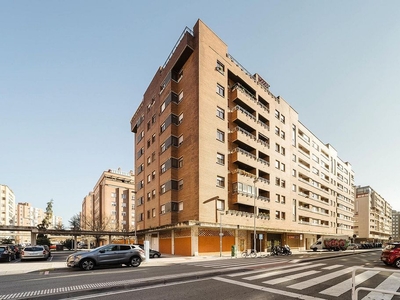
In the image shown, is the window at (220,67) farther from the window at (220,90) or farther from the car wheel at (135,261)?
the car wheel at (135,261)

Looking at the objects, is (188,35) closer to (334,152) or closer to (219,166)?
(219,166)

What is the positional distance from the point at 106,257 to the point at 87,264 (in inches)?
42.2

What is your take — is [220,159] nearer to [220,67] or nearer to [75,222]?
[220,67]

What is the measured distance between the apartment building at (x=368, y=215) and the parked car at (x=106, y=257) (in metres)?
109

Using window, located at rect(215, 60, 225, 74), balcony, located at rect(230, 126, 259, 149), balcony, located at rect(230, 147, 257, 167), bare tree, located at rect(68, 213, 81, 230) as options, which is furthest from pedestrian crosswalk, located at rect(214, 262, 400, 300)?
bare tree, located at rect(68, 213, 81, 230)

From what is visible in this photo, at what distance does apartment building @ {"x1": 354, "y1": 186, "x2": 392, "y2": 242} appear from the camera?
345 ft

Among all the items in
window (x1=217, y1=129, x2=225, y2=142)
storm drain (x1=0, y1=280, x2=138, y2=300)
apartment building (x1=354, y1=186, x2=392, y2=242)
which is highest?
window (x1=217, y1=129, x2=225, y2=142)

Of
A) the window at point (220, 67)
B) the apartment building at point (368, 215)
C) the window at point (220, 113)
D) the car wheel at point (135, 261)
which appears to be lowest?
the apartment building at point (368, 215)

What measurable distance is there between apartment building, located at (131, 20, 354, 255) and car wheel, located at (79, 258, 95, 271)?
13019 millimetres

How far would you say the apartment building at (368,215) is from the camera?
105188 millimetres

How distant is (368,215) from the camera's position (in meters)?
106

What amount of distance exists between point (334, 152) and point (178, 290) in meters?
73.3

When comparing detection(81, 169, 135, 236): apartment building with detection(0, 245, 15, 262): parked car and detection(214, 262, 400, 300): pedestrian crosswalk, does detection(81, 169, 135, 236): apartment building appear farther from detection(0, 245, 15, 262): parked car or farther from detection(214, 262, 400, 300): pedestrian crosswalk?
detection(214, 262, 400, 300): pedestrian crosswalk

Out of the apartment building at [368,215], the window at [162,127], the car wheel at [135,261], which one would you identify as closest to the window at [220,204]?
the window at [162,127]
